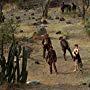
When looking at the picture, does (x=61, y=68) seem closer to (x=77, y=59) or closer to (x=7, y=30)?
(x=77, y=59)

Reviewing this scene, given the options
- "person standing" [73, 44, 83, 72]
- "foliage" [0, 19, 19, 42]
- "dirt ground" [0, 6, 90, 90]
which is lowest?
"dirt ground" [0, 6, 90, 90]

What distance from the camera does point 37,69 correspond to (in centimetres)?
1902

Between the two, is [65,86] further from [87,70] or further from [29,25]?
[29,25]

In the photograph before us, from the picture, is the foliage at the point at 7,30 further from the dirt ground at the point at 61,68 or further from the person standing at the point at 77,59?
the person standing at the point at 77,59

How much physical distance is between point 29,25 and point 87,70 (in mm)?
14466

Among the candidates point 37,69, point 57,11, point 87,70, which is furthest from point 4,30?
point 57,11

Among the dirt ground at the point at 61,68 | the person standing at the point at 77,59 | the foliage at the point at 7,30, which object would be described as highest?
the foliage at the point at 7,30

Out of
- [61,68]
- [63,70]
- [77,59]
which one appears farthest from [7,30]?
[77,59]

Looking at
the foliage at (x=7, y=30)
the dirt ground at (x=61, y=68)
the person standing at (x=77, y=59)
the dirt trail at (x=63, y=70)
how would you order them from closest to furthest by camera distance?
the dirt ground at (x=61, y=68), the dirt trail at (x=63, y=70), the person standing at (x=77, y=59), the foliage at (x=7, y=30)

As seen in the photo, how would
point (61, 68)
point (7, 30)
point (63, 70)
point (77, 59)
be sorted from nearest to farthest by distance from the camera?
point (77, 59) < point (63, 70) < point (61, 68) < point (7, 30)

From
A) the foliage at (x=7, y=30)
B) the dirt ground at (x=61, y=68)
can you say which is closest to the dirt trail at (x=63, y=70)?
the dirt ground at (x=61, y=68)

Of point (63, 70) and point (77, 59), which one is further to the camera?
point (63, 70)

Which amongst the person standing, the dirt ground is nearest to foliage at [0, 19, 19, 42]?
the dirt ground

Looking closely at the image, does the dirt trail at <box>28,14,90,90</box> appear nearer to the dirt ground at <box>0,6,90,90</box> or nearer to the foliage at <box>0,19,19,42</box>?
the dirt ground at <box>0,6,90,90</box>
